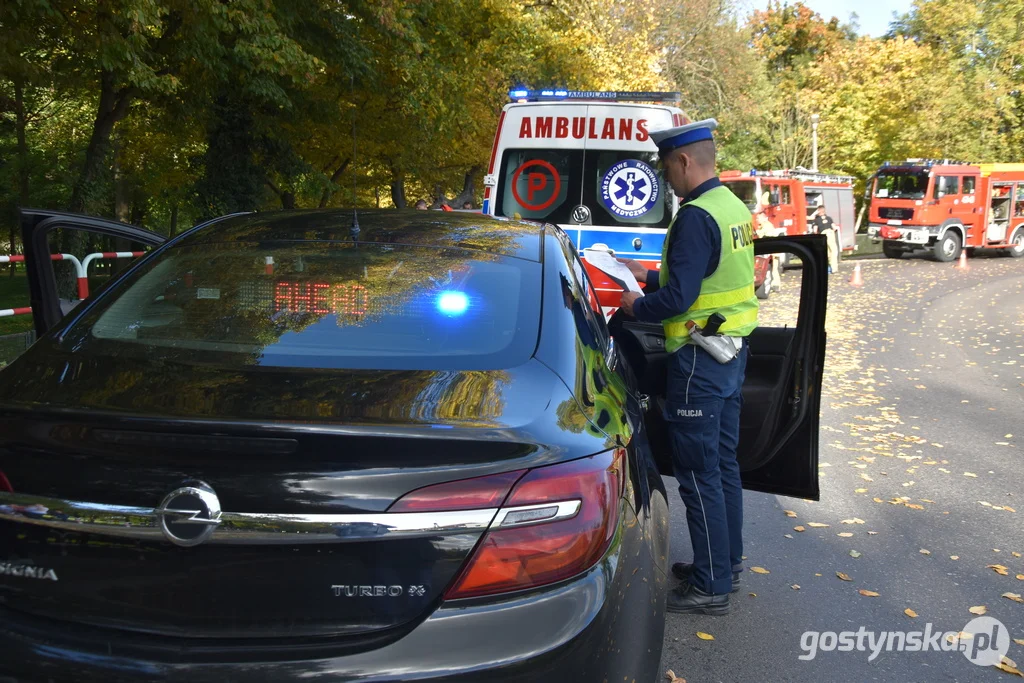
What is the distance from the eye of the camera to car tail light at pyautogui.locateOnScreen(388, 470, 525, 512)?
1891mm

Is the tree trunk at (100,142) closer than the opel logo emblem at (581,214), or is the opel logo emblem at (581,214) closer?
the opel logo emblem at (581,214)

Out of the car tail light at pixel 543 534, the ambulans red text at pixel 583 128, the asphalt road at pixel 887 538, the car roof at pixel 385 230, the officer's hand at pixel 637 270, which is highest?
the ambulans red text at pixel 583 128

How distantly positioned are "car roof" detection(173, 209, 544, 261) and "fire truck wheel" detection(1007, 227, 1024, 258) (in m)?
34.1

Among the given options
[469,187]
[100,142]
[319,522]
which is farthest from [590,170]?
[469,187]

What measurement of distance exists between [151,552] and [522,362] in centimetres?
97

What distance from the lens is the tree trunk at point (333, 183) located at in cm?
2205

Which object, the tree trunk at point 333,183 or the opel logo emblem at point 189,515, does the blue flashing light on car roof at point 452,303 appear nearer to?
the opel logo emblem at point 189,515

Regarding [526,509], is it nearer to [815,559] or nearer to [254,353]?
[254,353]

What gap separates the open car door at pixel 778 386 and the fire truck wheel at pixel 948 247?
2898cm

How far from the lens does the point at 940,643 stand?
152 inches

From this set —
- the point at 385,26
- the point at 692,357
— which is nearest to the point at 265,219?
the point at 692,357

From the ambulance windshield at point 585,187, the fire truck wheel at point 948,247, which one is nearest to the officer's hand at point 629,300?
the ambulance windshield at point 585,187

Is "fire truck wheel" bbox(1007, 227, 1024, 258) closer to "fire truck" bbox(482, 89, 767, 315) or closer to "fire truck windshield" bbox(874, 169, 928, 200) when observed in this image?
"fire truck windshield" bbox(874, 169, 928, 200)

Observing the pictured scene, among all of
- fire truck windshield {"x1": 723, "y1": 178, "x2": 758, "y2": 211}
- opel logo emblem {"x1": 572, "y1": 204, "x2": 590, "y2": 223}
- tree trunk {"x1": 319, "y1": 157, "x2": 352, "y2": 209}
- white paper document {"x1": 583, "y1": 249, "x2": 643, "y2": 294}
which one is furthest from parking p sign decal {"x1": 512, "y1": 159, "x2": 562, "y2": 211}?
fire truck windshield {"x1": 723, "y1": 178, "x2": 758, "y2": 211}
